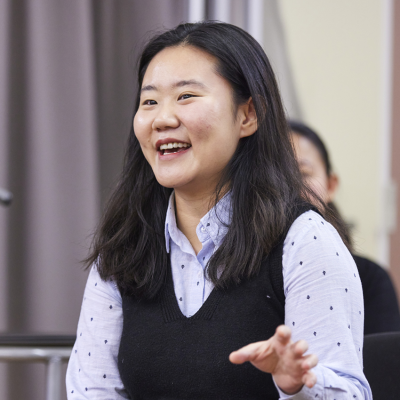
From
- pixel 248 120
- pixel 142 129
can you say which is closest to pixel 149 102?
pixel 142 129

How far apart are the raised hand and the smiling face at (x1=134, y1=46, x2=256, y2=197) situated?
0.42m

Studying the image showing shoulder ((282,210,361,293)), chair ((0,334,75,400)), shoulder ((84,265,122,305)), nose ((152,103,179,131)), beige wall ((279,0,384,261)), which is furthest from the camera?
beige wall ((279,0,384,261))

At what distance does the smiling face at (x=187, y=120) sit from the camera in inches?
41.7

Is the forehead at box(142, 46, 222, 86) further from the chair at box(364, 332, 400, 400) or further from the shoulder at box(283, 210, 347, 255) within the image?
the chair at box(364, 332, 400, 400)

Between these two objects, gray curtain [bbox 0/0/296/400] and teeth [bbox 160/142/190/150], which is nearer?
teeth [bbox 160/142/190/150]

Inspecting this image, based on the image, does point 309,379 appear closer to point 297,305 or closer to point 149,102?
point 297,305

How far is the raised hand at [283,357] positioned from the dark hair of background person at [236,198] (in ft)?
0.86

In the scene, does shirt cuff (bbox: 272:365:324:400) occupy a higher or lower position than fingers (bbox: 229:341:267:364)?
lower

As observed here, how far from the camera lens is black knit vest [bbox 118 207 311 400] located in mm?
973

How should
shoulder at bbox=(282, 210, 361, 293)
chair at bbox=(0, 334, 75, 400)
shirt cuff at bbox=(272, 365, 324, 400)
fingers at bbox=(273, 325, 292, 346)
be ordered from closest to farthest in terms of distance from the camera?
fingers at bbox=(273, 325, 292, 346), shirt cuff at bbox=(272, 365, 324, 400), shoulder at bbox=(282, 210, 361, 293), chair at bbox=(0, 334, 75, 400)

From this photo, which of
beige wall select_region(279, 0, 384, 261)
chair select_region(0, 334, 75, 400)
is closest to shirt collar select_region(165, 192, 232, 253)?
chair select_region(0, 334, 75, 400)

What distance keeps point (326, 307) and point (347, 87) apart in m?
2.06

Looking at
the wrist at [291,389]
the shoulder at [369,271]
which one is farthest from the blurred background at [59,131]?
the wrist at [291,389]

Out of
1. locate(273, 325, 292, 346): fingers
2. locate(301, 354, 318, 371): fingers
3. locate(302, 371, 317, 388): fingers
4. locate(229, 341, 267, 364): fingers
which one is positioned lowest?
locate(302, 371, 317, 388): fingers
